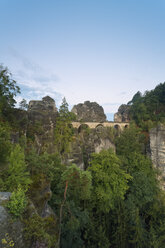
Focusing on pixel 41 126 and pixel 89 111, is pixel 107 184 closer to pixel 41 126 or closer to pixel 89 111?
pixel 41 126

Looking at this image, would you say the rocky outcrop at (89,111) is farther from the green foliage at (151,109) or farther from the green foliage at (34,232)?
the green foliage at (34,232)

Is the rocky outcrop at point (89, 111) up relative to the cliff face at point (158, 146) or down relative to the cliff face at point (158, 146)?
up

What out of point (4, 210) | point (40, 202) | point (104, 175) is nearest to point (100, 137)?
point (104, 175)

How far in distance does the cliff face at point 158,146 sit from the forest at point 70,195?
359 cm

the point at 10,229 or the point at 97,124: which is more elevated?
the point at 97,124

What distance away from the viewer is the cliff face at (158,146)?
27.2 meters

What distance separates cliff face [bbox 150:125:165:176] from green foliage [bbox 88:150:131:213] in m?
17.1

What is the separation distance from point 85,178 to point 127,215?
34.7 feet

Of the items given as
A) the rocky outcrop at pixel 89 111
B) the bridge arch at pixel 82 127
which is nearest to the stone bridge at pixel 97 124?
the bridge arch at pixel 82 127

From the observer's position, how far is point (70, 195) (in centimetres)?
1352

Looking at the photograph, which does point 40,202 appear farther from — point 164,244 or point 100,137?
point 100,137

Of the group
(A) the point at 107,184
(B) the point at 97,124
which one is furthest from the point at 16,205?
(B) the point at 97,124

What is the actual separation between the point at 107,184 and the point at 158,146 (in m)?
20.2

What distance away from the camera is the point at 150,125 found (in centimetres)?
3275
